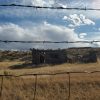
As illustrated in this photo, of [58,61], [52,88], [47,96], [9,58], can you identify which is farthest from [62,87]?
[9,58]

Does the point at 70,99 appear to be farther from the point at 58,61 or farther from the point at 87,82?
the point at 58,61

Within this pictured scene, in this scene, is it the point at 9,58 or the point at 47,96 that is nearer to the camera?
the point at 47,96

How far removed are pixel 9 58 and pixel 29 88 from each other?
204 ft

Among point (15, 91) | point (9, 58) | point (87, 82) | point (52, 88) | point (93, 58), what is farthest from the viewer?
point (9, 58)

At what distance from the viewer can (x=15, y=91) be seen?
819 inches

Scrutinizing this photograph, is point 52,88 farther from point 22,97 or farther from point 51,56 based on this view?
point 51,56

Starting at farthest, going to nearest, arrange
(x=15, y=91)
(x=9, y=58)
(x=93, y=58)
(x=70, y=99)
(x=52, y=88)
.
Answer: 1. (x=9, y=58)
2. (x=93, y=58)
3. (x=52, y=88)
4. (x=15, y=91)
5. (x=70, y=99)

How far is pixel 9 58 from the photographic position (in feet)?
278

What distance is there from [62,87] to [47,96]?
3576 mm

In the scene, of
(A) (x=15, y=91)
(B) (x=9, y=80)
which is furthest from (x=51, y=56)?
(A) (x=15, y=91)

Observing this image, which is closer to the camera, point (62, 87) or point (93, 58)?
point (62, 87)

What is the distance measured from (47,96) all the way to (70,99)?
140cm

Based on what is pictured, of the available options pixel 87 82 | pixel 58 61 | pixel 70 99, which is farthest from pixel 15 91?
pixel 58 61

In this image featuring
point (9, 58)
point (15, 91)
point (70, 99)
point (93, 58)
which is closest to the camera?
point (70, 99)
